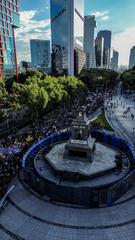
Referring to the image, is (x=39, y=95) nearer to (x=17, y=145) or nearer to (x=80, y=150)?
(x=17, y=145)

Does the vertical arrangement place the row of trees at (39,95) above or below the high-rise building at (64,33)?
below

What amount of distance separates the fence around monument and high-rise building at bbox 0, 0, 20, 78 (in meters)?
47.7

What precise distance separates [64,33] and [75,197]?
4725 inches

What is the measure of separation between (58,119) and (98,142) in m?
15.3

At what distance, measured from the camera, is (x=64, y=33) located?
382ft

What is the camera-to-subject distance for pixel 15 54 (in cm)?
7125

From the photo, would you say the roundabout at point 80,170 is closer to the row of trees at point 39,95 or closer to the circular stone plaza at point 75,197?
the circular stone plaza at point 75,197

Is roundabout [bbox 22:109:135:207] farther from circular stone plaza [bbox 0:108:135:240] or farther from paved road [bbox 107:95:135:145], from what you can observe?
paved road [bbox 107:95:135:145]

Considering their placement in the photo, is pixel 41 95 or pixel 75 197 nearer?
pixel 75 197

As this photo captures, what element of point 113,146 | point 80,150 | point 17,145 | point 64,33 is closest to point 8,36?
point 17,145

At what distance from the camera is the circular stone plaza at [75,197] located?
11578 mm

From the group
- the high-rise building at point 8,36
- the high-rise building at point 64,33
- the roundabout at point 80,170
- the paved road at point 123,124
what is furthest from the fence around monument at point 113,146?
the high-rise building at point 64,33

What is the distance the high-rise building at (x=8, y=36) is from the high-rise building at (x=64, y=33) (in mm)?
47349

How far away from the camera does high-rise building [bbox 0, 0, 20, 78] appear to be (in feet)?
208
